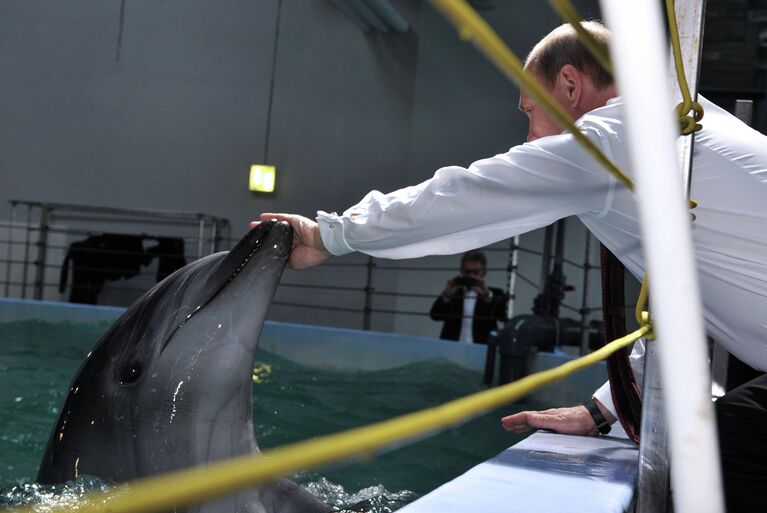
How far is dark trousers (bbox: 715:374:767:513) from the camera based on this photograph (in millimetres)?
1485

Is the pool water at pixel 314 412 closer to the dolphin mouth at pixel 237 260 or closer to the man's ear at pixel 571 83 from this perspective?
the dolphin mouth at pixel 237 260

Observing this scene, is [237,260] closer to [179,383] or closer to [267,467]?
[179,383]

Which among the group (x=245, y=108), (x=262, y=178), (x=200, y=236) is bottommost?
(x=200, y=236)

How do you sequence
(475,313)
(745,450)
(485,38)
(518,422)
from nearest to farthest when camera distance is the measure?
(485,38) < (745,450) < (518,422) < (475,313)

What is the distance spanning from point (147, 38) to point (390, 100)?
10.0ft

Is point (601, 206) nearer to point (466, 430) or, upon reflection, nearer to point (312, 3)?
point (466, 430)

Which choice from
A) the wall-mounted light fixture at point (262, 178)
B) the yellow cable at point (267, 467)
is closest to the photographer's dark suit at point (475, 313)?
the wall-mounted light fixture at point (262, 178)

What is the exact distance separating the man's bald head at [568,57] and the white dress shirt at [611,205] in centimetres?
23

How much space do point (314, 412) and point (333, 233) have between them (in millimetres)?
3157

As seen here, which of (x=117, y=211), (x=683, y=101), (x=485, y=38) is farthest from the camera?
(x=117, y=211)

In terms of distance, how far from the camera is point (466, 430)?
4.38 meters

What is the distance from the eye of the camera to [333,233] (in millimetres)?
1655

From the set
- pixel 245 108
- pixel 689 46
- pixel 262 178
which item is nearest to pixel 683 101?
pixel 689 46

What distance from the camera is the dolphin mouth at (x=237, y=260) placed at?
184cm
